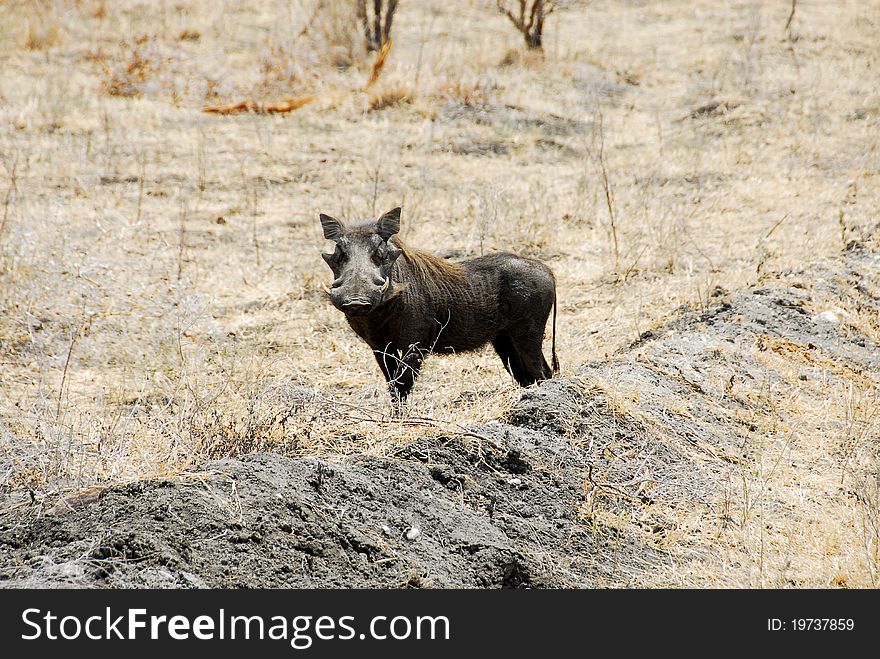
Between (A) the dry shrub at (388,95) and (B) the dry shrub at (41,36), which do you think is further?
(B) the dry shrub at (41,36)

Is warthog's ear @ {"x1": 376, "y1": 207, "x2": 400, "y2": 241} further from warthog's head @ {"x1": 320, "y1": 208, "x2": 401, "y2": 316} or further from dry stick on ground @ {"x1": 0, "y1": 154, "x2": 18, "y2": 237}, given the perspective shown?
dry stick on ground @ {"x1": 0, "y1": 154, "x2": 18, "y2": 237}

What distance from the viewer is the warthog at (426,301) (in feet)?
14.5

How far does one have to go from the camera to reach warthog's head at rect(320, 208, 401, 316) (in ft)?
14.0

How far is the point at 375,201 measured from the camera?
25.7ft

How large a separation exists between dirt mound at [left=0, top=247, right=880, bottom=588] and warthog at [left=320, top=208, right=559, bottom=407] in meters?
0.47

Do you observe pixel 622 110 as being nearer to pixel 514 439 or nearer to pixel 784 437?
pixel 784 437

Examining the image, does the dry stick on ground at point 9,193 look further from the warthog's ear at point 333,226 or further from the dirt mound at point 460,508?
the dirt mound at point 460,508

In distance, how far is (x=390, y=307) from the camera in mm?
4641

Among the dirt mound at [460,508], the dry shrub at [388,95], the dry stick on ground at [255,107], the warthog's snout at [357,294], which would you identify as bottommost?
the dirt mound at [460,508]

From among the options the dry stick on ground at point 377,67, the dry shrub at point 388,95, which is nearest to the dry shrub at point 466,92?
the dry shrub at point 388,95

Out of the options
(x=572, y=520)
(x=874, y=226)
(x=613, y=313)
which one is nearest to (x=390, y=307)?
(x=572, y=520)

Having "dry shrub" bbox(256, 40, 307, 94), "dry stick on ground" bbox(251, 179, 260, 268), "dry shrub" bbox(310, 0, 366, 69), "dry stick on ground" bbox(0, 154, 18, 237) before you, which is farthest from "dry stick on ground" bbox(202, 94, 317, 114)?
"dry stick on ground" bbox(0, 154, 18, 237)

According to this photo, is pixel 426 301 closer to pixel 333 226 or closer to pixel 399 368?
pixel 399 368

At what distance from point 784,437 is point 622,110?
6.69 metres
